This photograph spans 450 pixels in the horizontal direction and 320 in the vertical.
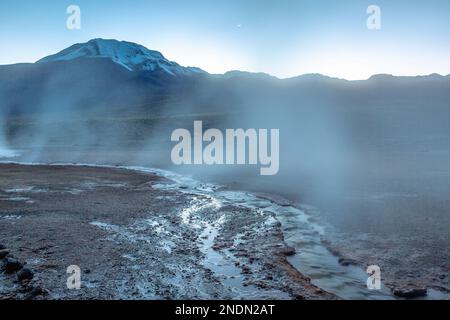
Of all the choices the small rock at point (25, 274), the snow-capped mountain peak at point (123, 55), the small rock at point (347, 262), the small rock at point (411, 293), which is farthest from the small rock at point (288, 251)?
the snow-capped mountain peak at point (123, 55)

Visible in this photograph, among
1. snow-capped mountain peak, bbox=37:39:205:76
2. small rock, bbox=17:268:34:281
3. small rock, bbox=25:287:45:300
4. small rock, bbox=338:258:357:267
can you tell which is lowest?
small rock, bbox=338:258:357:267

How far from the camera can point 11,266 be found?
8930 mm

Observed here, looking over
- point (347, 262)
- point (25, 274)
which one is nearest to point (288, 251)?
point (347, 262)

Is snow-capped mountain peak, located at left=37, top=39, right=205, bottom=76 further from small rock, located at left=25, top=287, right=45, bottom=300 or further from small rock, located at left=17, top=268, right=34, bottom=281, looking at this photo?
small rock, located at left=25, top=287, right=45, bottom=300

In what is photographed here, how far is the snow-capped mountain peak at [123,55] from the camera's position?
148 m

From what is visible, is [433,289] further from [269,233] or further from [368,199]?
[368,199]

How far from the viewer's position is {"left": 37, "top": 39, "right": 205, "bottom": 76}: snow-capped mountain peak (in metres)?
148

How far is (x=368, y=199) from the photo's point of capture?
16.4 m

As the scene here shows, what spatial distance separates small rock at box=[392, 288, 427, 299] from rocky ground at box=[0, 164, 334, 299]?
1.40 metres

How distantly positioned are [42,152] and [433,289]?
4386 cm

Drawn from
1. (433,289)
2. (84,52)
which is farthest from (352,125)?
(84,52)

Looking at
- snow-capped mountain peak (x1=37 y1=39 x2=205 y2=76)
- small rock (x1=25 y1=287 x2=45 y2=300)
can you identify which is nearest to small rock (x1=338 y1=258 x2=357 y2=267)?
small rock (x1=25 y1=287 x2=45 y2=300)

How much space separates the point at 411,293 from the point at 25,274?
7673 mm

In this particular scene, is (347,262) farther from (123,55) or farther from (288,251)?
(123,55)
